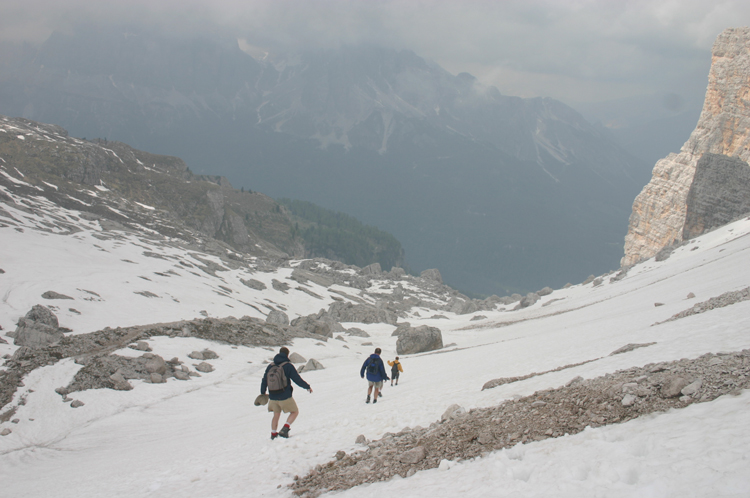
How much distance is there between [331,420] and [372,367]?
120 inches

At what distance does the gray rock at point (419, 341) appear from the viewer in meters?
35.5

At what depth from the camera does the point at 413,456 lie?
8.30 metres

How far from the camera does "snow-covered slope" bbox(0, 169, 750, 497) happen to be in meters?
6.05

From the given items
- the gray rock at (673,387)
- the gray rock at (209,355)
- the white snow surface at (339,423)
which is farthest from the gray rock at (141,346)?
the gray rock at (673,387)

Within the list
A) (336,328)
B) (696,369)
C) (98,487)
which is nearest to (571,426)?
(696,369)

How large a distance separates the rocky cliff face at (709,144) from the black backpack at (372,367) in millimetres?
74650

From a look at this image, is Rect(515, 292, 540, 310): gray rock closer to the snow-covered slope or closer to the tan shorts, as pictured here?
the snow-covered slope

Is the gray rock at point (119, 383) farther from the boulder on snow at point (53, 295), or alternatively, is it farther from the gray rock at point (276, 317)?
the gray rock at point (276, 317)

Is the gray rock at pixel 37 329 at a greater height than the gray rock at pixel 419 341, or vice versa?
the gray rock at pixel 37 329

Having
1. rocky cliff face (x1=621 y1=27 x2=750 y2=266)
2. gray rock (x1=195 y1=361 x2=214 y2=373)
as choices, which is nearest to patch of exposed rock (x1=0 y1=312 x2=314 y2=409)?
gray rock (x1=195 y1=361 x2=214 y2=373)

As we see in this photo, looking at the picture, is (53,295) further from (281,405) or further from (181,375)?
(281,405)

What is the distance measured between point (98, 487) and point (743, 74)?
10482 centimetres

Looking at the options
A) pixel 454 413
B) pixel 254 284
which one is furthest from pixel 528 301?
pixel 454 413

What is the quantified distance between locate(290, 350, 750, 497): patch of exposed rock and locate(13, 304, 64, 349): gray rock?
67.6ft
